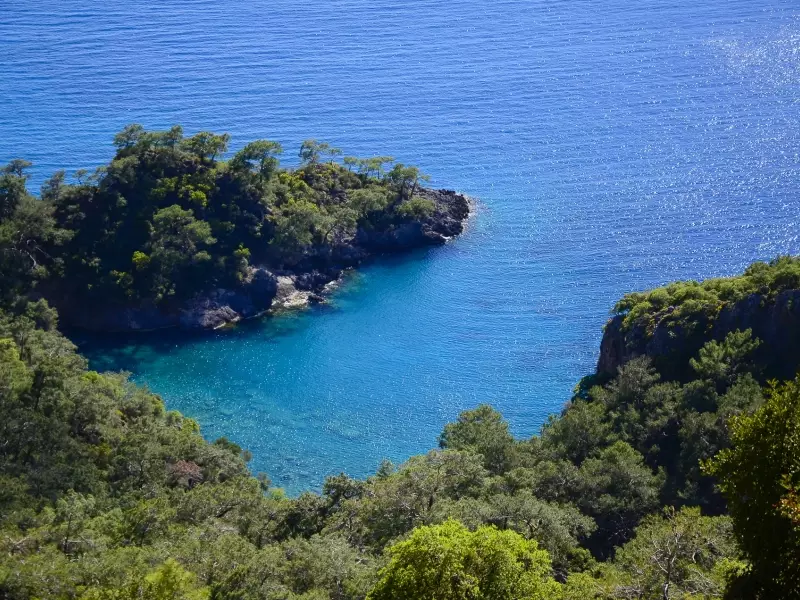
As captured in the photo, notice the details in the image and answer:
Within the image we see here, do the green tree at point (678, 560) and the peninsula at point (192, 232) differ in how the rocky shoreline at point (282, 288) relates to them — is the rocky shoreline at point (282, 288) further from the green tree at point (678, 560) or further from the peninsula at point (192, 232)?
the green tree at point (678, 560)

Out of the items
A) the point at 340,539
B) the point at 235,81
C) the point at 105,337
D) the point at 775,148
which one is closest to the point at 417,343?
the point at 105,337

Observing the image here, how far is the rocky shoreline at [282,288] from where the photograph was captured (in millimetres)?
Answer: 89250

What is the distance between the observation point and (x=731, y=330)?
195 ft

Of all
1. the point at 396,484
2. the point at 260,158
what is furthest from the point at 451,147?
the point at 396,484

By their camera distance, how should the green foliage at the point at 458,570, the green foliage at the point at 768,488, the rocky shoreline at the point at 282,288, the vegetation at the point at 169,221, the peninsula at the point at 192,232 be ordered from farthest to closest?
the rocky shoreline at the point at 282,288
the peninsula at the point at 192,232
the vegetation at the point at 169,221
the green foliage at the point at 458,570
the green foliage at the point at 768,488

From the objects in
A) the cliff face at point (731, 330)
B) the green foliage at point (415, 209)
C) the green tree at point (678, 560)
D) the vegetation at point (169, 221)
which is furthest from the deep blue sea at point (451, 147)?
the green tree at point (678, 560)

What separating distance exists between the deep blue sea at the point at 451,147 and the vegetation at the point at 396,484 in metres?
10.5

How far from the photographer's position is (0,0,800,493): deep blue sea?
79.7m

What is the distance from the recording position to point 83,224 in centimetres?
9188

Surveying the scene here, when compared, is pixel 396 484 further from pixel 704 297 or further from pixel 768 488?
pixel 704 297

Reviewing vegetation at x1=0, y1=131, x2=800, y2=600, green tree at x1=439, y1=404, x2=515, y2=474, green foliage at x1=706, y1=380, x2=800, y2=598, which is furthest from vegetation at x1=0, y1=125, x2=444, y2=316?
green foliage at x1=706, y1=380, x2=800, y2=598

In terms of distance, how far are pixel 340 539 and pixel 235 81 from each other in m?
104

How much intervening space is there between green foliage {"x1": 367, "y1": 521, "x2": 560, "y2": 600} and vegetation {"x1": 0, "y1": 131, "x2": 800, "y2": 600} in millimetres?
69

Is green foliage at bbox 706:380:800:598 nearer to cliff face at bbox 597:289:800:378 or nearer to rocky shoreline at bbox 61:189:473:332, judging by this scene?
cliff face at bbox 597:289:800:378
